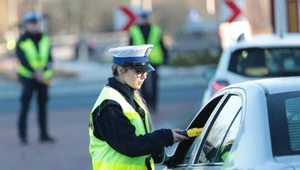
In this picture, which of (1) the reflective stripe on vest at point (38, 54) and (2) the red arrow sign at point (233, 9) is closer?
(1) the reflective stripe on vest at point (38, 54)

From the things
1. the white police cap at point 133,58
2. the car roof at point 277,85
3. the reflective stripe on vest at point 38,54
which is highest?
the white police cap at point 133,58

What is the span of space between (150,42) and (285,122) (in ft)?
39.8

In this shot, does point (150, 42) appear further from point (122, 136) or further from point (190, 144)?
point (122, 136)

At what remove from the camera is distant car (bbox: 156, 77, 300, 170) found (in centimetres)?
425

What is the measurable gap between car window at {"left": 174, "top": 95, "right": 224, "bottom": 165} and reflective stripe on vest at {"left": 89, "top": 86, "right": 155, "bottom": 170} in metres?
0.35

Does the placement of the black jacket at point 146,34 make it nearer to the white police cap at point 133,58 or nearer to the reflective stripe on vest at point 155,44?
the reflective stripe on vest at point 155,44

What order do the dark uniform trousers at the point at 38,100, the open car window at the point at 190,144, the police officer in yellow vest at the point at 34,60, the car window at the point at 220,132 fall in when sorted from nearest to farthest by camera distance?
the car window at the point at 220,132 < the open car window at the point at 190,144 < the police officer in yellow vest at the point at 34,60 < the dark uniform trousers at the point at 38,100

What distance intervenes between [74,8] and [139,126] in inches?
2393

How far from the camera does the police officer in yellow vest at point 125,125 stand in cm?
527

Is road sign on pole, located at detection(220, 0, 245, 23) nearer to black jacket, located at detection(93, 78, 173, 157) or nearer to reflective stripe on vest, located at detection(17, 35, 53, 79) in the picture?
reflective stripe on vest, located at detection(17, 35, 53, 79)

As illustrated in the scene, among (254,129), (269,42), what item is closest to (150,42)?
(269,42)

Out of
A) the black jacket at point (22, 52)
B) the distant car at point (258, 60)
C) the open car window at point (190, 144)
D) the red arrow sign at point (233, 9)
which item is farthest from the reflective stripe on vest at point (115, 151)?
the red arrow sign at point (233, 9)

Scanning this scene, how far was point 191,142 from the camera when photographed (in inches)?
231

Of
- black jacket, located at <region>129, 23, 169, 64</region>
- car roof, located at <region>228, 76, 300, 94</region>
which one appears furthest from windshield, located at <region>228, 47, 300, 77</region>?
black jacket, located at <region>129, 23, 169, 64</region>
